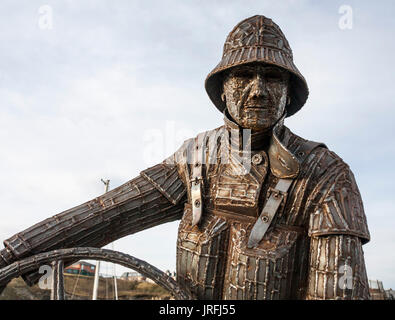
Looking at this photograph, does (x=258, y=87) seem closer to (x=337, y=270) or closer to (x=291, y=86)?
(x=291, y=86)

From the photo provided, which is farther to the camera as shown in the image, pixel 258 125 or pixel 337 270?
pixel 258 125

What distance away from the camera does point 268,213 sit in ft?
11.4

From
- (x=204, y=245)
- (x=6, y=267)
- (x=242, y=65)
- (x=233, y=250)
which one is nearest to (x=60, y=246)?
(x=6, y=267)

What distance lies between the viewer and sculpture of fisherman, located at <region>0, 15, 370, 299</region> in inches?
132

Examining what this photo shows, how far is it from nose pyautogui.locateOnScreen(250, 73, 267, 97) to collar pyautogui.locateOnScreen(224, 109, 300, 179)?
316 mm

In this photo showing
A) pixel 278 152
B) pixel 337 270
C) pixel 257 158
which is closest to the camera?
pixel 337 270

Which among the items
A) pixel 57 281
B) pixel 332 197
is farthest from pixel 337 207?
pixel 57 281

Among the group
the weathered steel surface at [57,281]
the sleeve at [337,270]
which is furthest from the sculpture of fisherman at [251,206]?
the weathered steel surface at [57,281]

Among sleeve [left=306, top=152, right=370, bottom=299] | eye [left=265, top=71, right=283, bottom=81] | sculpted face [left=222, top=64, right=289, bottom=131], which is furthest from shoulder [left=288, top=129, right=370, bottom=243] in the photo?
eye [left=265, top=71, right=283, bottom=81]

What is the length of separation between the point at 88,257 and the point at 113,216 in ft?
1.77

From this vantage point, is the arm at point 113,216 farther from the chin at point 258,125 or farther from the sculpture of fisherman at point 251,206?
the chin at point 258,125

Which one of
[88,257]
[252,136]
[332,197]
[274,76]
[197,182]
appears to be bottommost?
[88,257]

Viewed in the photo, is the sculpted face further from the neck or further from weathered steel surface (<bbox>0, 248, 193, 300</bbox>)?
weathered steel surface (<bbox>0, 248, 193, 300</bbox>)

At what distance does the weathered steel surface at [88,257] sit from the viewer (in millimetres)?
3488
